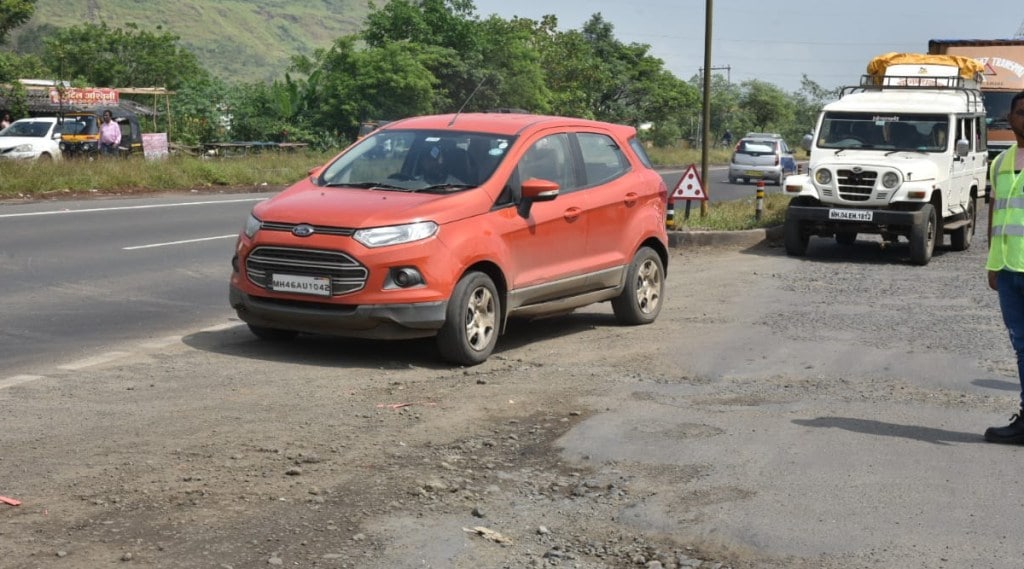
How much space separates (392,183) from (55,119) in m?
29.6

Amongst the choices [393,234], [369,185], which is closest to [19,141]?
[369,185]

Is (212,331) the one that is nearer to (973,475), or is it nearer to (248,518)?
(248,518)

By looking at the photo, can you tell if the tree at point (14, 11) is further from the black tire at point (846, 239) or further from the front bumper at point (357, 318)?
the front bumper at point (357, 318)

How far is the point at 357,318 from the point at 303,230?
2.51ft

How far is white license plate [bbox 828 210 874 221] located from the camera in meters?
18.1

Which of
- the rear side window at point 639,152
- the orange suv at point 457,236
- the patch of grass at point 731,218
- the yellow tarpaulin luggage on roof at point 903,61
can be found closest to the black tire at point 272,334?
the orange suv at point 457,236

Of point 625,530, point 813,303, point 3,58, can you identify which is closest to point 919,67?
point 813,303

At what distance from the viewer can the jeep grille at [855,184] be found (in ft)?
60.1

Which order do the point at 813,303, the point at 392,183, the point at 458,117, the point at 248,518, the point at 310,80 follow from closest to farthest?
the point at 248,518 < the point at 392,183 < the point at 458,117 < the point at 813,303 < the point at 310,80

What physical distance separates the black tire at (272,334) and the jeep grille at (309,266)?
63 centimetres

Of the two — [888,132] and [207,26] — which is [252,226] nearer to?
[888,132]

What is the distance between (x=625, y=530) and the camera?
5766mm

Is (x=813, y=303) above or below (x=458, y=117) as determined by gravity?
below

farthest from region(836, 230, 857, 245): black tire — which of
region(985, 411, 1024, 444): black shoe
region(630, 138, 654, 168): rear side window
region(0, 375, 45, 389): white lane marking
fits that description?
region(0, 375, 45, 389): white lane marking
